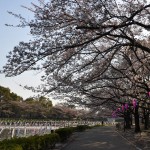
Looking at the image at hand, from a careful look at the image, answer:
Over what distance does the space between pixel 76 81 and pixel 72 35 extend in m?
7.40

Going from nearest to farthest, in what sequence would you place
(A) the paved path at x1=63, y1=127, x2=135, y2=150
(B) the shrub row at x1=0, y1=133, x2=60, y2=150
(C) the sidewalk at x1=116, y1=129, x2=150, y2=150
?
1. (B) the shrub row at x1=0, y1=133, x2=60, y2=150
2. (A) the paved path at x1=63, y1=127, x2=135, y2=150
3. (C) the sidewalk at x1=116, y1=129, x2=150, y2=150

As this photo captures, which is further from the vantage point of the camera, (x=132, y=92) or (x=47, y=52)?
(x=132, y=92)

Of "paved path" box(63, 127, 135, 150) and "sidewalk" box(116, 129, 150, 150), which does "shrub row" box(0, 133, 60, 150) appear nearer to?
"paved path" box(63, 127, 135, 150)

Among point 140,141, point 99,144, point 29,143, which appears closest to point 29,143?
point 29,143

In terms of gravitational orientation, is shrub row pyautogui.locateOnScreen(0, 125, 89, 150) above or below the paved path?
above

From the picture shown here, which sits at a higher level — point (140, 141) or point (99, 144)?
point (140, 141)

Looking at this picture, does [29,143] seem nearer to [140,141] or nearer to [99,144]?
[99,144]

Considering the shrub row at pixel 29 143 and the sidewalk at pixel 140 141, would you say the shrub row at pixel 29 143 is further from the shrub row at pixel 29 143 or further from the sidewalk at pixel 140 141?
the sidewalk at pixel 140 141

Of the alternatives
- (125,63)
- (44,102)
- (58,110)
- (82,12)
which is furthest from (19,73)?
(44,102)

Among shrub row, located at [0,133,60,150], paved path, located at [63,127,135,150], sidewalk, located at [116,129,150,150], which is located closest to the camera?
shrub row, located at [0,133,60,150]

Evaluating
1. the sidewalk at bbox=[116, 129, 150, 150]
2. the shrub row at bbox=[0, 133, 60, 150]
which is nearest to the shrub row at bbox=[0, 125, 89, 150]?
the shrub row at bbox=[0, 133, 60, 150]

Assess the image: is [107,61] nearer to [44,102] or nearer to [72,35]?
[72,35]

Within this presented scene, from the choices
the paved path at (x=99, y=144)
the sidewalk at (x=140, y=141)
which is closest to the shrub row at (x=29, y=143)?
the paved path at (x=99, y=144)

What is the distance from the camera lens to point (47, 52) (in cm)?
1142
